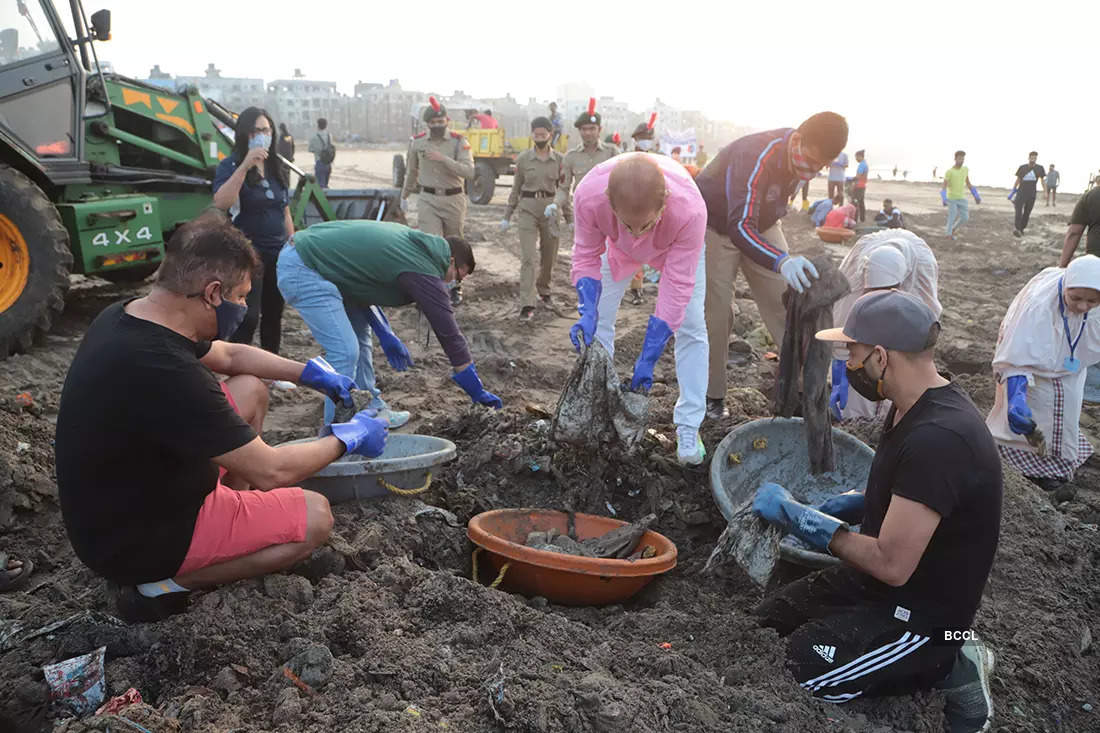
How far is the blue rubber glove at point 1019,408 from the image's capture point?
4158mm

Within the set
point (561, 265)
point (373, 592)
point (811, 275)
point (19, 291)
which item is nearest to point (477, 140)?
point (561, 265)

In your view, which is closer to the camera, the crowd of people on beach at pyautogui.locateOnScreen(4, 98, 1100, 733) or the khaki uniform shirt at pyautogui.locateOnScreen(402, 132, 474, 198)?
the crowd of people on beach at pyautogui.locateOnScreen(4, 98, 1100, 733)

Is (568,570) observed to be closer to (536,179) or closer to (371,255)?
(371,255)

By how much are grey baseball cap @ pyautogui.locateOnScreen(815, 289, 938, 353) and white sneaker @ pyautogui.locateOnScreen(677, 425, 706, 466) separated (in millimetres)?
1562

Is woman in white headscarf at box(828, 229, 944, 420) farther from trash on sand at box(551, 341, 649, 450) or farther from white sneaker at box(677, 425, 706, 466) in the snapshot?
trash on sand at box(551, 341, 649, 450)

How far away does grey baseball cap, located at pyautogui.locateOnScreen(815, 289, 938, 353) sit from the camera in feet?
7.45

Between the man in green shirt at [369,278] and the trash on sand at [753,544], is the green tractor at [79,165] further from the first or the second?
the trash on sand at [753,544]

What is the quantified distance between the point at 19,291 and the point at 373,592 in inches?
184

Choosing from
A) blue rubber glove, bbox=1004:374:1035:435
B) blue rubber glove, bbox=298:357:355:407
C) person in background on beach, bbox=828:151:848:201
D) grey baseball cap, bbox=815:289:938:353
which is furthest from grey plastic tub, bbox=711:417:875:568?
person in background on beach, bbox=828:151:848:201

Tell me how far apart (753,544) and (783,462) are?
1199mm

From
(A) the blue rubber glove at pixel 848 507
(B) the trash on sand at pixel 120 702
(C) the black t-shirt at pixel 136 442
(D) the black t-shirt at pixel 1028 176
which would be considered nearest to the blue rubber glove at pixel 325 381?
(C) the black t-shirt at pixel 136 442

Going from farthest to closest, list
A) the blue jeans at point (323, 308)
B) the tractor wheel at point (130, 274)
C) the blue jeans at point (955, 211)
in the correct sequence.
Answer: the blue jeans at point (955, 211) → the tractor wheel at point (130, 274) → the blue jeans at point (323, 308)

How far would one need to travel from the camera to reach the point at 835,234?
41.4ft

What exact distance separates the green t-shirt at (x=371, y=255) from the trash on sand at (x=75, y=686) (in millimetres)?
2363
